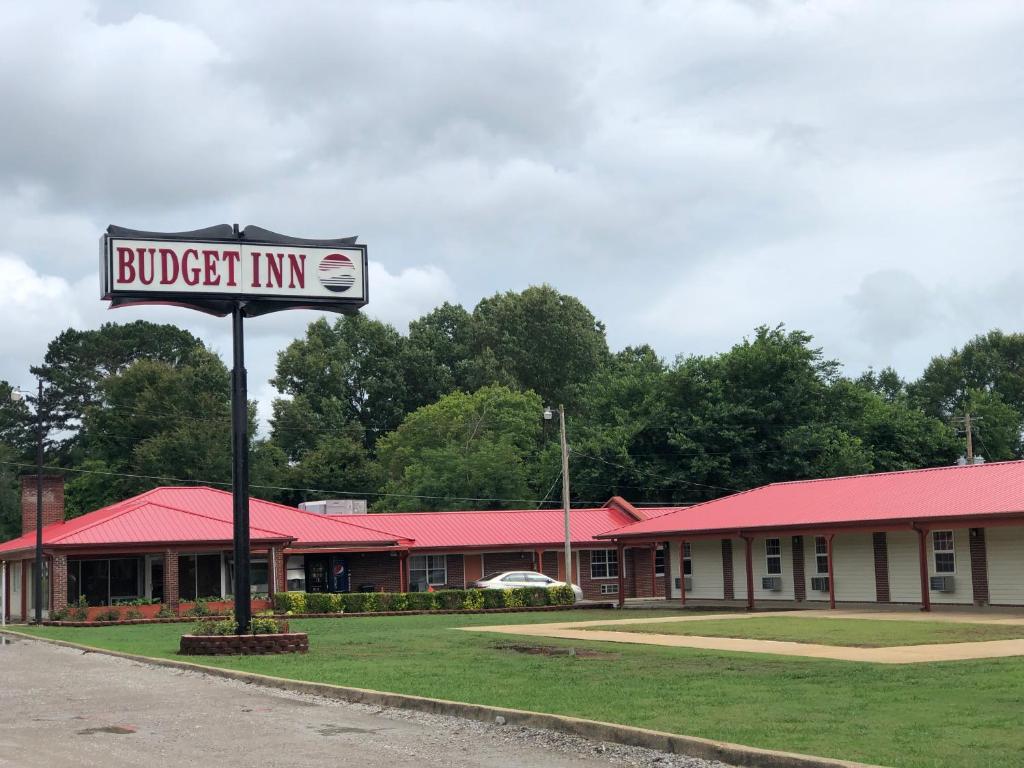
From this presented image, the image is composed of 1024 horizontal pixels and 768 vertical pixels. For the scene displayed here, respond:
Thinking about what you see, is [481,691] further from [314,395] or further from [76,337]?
[76,337]

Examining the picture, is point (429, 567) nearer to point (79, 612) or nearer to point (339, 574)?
point (339, 574)

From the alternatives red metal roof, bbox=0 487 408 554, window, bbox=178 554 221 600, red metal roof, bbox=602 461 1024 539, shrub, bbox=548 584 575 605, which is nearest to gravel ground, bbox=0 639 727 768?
red metal roof, bbox=602 461 1024 539

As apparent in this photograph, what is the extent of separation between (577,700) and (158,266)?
53.0 feet

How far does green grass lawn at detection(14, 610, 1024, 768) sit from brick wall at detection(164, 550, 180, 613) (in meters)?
20.6

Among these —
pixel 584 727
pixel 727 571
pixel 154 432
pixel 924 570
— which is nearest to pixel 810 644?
pixel 584 727

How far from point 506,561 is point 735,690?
130ft

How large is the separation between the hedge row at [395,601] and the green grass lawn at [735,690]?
17.6 meters

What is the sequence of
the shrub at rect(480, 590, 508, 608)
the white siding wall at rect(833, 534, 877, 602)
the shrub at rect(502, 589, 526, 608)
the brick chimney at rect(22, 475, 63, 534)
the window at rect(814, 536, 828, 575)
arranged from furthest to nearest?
the brick chimney at rect(22, 475, 63, 534) < the shrub at rect(502, 589, 526, 608) < the shrub at rect(480, 590, 508, 608) < the window at rect(814, 536, 828, 575) < the white siding wall at rect(833, 534, 877, 602)

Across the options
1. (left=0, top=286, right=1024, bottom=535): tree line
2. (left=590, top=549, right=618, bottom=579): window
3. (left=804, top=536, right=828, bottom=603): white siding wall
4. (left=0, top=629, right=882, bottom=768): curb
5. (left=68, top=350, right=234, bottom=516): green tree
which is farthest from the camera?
(left=68, top=350, right=234, bottom=516): green tree

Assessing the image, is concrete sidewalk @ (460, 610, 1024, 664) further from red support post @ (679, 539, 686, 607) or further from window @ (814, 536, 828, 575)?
red support post @ (679, 539, 686, 607)

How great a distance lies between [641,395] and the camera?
75.0 m

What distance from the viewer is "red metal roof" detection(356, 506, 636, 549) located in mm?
53750

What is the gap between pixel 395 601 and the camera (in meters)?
45.1

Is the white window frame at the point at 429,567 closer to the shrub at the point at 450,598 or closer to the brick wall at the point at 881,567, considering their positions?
the shrub at the point at 450,598
